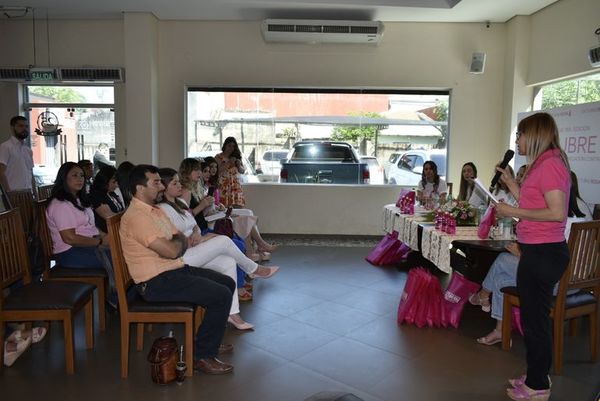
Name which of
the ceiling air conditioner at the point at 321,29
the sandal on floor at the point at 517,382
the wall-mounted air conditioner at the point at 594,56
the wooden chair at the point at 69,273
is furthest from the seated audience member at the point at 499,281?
the ceiling air conditioner at the point at 321,29

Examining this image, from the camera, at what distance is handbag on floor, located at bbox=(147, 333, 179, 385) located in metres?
2.71

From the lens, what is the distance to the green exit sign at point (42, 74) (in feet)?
21.6

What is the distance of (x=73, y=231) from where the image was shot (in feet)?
11.4

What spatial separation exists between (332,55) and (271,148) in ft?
5.30

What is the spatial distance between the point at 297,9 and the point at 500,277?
14.6 feet

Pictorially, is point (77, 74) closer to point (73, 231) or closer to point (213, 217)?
point (213, 217)

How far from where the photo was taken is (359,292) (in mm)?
4512

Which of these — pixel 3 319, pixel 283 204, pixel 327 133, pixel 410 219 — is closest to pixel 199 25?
pixel 327 133

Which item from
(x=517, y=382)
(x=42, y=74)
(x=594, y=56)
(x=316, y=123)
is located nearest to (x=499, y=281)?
(x=517, y=382)

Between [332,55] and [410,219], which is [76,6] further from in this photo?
[410,219]

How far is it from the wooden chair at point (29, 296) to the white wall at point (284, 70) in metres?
3.83

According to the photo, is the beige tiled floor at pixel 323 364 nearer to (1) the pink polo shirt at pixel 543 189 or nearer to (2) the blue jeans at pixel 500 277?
(2) the blue jeans at pixel 500 277

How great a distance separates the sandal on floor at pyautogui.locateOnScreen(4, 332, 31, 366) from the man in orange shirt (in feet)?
2.84

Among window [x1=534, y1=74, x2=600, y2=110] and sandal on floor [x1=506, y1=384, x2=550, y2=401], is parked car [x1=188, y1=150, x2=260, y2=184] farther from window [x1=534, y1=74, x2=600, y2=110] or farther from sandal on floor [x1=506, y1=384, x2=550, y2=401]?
sandal on floor [x1=506, y1=384, x2=550, y2=401]
